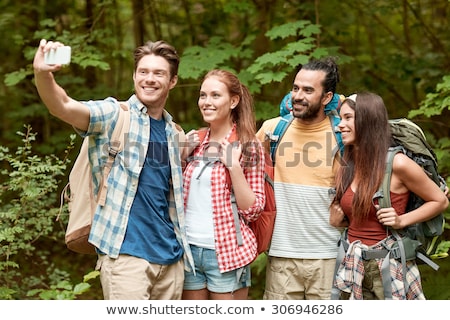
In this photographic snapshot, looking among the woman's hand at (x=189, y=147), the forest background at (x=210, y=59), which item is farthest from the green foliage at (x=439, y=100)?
the woman's hand at (x=189, y=147)

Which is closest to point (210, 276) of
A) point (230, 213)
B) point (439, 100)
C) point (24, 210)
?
point (230, 213)

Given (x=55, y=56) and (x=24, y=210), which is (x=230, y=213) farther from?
(x=24, y=210)

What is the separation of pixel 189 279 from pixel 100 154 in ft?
3.15

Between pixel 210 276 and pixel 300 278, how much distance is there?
2.12 ft

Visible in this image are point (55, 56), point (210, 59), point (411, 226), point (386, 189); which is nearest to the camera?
point (55, 56)

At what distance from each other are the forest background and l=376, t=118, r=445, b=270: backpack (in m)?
1.73

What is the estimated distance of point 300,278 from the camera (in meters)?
3.72

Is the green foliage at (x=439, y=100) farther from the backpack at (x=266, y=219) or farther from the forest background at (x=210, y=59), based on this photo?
the backpack at (x=266, y=219)

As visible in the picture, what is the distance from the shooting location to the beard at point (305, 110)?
372 cm

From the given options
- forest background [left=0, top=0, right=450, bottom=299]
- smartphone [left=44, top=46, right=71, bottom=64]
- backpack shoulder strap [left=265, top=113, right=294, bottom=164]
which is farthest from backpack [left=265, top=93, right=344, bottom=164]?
smartphone [left=44, top=46, right=71, bottom=64]

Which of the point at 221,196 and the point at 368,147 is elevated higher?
the point at 368,147

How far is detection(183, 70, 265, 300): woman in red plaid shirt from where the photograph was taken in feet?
11.3

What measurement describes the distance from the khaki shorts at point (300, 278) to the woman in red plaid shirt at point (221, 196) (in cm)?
29
